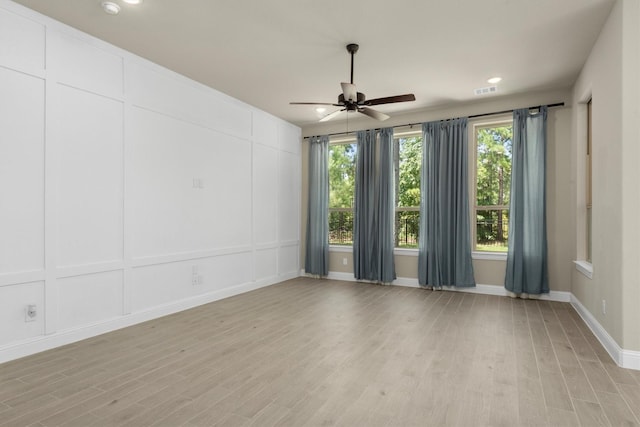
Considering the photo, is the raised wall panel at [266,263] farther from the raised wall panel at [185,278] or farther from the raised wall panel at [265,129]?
the raised wall panel at [265,129]

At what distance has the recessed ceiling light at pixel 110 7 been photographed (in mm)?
A: 3123

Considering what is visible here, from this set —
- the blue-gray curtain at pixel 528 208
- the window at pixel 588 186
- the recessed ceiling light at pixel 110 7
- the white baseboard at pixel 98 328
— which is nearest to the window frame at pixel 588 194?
the window at pixel 588 186

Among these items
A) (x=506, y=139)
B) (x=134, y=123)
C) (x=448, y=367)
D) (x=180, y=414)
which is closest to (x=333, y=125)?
(x=506, y=139)

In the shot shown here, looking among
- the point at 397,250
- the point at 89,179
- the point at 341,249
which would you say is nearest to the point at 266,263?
the point at 341,249

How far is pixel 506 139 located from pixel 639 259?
130 inches

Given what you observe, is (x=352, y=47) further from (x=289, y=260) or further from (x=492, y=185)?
(x=289, y=260)

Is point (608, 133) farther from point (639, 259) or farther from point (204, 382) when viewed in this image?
point (204, 382)

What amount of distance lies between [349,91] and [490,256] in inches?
139

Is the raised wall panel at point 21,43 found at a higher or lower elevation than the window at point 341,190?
higher

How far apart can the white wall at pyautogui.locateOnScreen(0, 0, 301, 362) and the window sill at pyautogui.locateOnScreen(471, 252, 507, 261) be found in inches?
140

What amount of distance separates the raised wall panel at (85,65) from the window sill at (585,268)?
5.39 m

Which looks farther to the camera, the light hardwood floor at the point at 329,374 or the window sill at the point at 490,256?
the window sill at the point at 490,256

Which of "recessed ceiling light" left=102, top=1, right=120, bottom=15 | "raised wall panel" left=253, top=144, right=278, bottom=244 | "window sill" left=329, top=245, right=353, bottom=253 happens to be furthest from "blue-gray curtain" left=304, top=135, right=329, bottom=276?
"recessed ceiling light" left=102, top=1, right=120, bottom=15

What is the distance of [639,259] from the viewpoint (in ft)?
9.48
